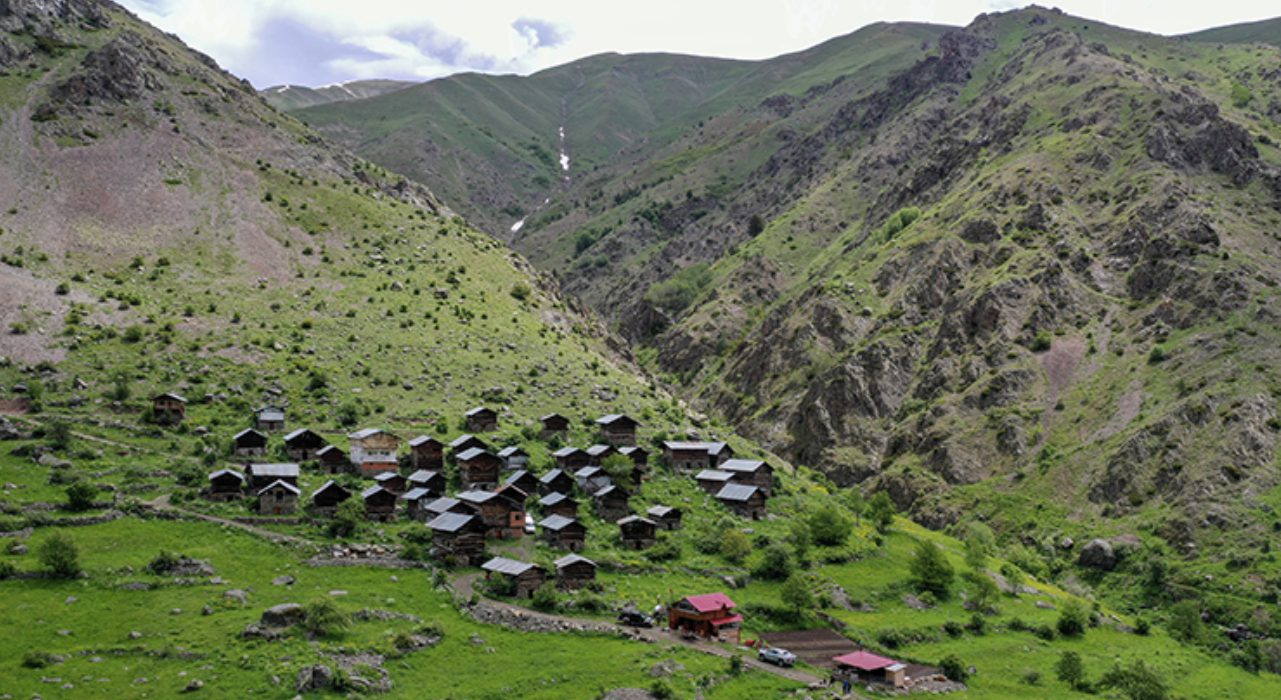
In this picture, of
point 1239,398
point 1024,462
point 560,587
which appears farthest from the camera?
point 1024,462

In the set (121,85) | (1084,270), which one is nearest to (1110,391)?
(1084,270)

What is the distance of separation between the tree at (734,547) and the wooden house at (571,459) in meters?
19.0

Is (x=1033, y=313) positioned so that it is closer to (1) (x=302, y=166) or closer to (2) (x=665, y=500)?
(2) (x=665, y=500)

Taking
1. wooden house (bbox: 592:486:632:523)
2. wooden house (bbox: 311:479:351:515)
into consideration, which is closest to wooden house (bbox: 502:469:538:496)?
wooden house (bbox: 592:486:632:523)

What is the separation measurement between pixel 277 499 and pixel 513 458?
77.2ft

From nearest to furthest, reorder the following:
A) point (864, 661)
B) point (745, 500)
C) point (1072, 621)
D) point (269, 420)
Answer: point (864, 661) → point (1072, 621) → point (745, 500) → point (269, 420)

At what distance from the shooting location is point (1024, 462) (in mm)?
136625

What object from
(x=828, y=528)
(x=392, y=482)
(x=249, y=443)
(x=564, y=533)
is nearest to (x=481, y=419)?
(x=392, y=482)

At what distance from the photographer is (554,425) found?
111 metres

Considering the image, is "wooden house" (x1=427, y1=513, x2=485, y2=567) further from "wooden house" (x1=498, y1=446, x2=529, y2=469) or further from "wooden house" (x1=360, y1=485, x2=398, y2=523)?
"wooden house" (x1=498, y1=446, x2=529, y2=469)

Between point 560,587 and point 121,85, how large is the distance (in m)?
134

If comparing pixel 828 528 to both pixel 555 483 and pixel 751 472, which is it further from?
pixel 555 483

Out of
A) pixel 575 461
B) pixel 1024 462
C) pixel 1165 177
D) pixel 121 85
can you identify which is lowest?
pixel 1024 462

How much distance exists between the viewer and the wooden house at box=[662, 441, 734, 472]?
10869cm
